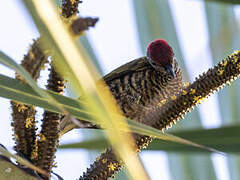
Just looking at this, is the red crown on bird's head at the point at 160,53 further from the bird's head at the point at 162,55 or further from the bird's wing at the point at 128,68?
the bird's wing at the point at 128,68

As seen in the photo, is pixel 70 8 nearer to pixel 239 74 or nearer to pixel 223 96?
pixel 239 74

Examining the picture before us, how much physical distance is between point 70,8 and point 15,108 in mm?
255

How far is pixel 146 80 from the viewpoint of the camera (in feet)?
9.21

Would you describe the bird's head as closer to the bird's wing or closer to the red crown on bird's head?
the red crown on bird's head

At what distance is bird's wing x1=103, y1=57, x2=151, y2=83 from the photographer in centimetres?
287

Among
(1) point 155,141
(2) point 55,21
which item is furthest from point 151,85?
(2) point 55,21

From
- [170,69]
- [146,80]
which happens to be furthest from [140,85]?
[170,69]

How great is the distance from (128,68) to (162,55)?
0.30 metres

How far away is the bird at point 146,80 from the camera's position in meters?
2.55

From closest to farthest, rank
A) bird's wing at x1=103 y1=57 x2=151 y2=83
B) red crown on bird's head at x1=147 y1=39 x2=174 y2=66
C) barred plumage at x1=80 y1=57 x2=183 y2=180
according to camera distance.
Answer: barred plumage at x1=80 y1=57 x2=183 y2=180 → red crown on bird's head at x1=147 y1=39 x2=174 y2=66 → bird's wing at x1=103 y1=57 x2=151 y2=83

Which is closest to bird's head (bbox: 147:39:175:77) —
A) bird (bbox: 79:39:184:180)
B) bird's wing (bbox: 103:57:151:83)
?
bird (bbox: 79:39:184:180)

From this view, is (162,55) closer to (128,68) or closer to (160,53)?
(160,53)

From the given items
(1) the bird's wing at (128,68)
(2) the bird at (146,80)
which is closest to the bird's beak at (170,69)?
(2) the bird at (146,80)

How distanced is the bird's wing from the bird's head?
158mm
